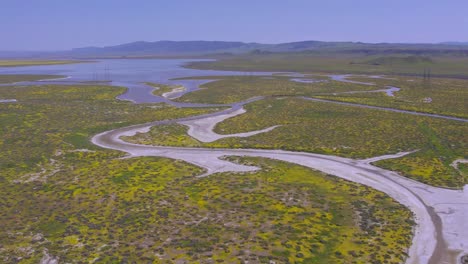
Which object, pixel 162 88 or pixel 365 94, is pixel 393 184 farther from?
pixel 162 88

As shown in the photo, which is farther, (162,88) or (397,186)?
(162,88)

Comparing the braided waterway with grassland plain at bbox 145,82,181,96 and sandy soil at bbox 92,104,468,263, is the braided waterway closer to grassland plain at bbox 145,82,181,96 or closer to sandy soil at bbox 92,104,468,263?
sandy soil at bbox 92,104,468,263

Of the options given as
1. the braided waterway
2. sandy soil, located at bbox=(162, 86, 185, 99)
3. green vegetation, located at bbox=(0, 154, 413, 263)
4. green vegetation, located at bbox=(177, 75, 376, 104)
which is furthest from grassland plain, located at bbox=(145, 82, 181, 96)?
green vegetation, located at bbox=(0, 154, 413, 263)

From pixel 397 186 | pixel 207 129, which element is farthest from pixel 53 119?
pixel 397 186

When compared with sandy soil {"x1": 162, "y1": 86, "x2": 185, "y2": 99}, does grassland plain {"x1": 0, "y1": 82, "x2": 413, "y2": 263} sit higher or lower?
lower

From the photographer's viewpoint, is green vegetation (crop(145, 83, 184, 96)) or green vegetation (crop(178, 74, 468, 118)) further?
green vegetation (crop(145, 83, 184, 96))

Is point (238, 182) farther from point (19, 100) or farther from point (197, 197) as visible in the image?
point (19, 100)
